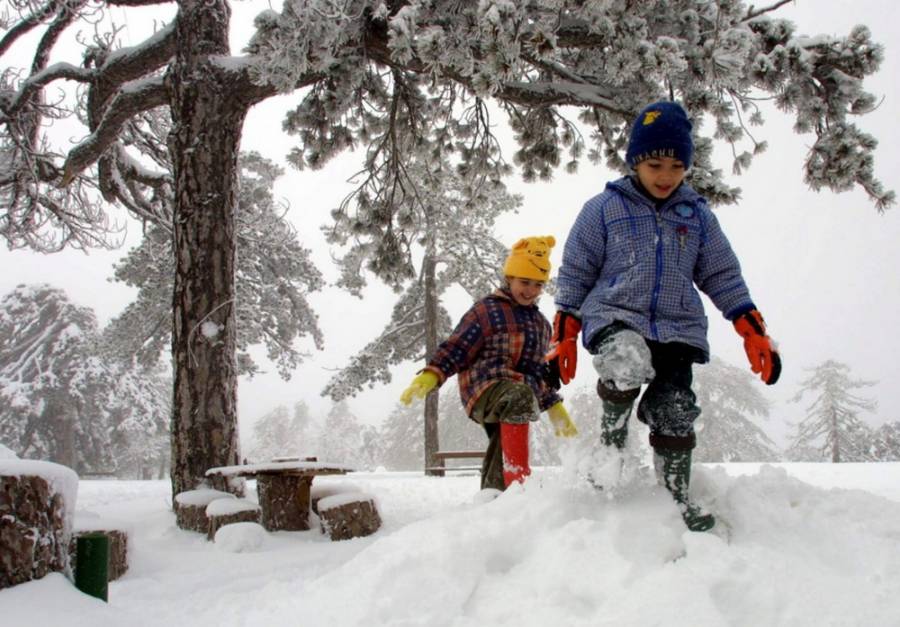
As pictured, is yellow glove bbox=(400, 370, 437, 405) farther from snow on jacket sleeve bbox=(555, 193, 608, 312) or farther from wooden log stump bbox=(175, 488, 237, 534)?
wooden log stump bbox=(175, 488, 237, 534)

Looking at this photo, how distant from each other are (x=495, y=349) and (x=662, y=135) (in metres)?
1.69

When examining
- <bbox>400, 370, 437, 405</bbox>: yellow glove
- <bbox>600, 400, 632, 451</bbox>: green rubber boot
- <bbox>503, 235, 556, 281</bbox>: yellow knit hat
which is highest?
<bbox>503, 235, 556, 281</bbox>: yellow knit hat

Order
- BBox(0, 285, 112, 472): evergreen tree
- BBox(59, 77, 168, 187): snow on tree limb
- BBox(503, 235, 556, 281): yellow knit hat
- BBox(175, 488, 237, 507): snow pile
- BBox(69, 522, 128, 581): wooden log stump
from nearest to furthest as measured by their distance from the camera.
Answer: BBox(69, 522, 128, 581): wooden log stump, BBox(503, 235, 556, 281): yellow knit hat, BBox(175, 488, 237, 507): snow pile, BBox(59, 77, 168, 187): snow on tree limb, BBox(0, 285, 112, 472): evergreen tree

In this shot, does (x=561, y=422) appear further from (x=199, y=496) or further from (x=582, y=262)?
(x=199, y=496)

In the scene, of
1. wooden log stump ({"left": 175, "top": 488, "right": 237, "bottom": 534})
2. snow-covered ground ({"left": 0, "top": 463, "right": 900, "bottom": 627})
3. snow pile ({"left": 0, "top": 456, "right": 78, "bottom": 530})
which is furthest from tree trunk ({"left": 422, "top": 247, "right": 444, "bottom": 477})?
snow pile ({"left": 0, "top": 456, "right": 78, "bottom": 530})

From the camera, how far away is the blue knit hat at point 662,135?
2613 mm

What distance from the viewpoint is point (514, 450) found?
11.6ft

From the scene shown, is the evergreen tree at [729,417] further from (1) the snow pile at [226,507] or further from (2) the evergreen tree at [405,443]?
(1) the snow pile at [226,507]

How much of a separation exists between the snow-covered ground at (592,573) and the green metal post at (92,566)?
9 cm

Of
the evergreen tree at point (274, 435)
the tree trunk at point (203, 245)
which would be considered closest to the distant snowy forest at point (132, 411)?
the evergreen tree at point (274, 435)

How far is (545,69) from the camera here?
16.7 feet

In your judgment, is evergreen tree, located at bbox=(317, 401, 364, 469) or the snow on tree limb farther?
evergreen tree, located at bbox=(317, 401, 364, 469)

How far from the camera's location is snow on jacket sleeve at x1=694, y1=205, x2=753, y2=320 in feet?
8.68

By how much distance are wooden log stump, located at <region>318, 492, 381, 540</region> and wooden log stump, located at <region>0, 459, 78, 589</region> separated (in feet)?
6.77
